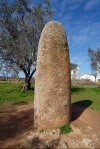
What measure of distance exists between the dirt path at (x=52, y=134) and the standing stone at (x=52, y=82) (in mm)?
497

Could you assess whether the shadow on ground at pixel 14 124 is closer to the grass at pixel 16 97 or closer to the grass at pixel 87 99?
the grass at pixel 16 97

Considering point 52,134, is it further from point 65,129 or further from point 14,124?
point 14,124

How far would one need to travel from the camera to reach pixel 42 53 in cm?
646

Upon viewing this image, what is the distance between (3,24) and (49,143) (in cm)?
1400

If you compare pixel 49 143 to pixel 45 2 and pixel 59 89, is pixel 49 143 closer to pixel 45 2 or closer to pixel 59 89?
pixel 59 89

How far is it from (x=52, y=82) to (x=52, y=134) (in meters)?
1.91

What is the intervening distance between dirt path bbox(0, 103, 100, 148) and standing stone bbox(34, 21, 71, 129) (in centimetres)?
50

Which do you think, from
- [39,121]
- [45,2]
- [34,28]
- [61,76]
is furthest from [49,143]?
[45,2]

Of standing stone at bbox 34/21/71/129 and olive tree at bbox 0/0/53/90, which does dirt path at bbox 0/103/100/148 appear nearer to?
standing stone at bbox 34/21/71/129

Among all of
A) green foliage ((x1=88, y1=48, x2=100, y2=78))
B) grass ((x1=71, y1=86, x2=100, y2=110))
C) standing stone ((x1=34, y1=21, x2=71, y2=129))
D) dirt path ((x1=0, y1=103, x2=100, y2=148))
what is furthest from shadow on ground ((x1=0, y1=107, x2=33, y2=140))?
green foliage ((x1=88, y1=48, x2=100, y2=78))

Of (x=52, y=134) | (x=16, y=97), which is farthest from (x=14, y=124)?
(x=16, y=97)

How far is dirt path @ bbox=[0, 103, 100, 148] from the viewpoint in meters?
5.16

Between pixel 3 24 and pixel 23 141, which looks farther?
pixel 3 24

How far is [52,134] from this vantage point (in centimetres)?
571
